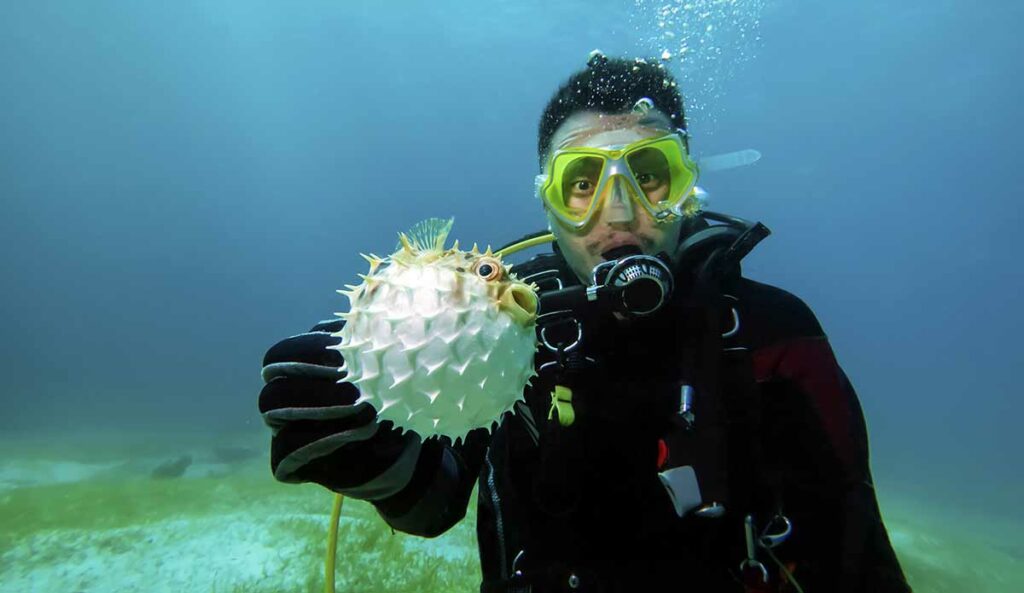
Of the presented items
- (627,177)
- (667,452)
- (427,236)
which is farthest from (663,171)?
(427,236)

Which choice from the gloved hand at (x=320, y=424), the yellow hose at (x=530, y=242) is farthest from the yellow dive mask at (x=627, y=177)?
the gloved hand at (x=320, y=424)

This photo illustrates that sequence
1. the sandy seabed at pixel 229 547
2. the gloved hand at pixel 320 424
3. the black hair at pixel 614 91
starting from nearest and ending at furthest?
1. the gloved hand at pixel 320 424
2. the black hair at pixel 614 91
3. the sandy seabed at pixel 229 547

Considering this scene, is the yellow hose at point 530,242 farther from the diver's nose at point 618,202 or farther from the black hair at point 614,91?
the black hair at point 614,91

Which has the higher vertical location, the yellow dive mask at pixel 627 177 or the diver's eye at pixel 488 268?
the yellow dive mask at pixel 627 177

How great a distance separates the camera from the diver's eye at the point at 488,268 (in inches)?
52.5

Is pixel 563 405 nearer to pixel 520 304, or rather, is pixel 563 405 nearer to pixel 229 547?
pixel 520 304

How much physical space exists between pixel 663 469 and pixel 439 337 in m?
1.56

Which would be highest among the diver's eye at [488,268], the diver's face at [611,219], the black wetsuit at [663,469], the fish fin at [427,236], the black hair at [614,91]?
the black hair at [614,91]

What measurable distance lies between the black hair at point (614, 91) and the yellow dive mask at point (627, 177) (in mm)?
368

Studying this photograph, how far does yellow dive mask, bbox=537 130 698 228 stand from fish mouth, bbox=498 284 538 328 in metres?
1.74

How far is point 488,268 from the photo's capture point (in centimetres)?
135

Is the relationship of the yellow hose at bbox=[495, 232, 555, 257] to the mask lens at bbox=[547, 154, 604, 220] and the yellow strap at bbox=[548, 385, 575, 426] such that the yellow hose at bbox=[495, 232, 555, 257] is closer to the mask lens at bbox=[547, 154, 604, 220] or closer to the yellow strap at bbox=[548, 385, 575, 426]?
the mask lens at bbox=[547, 154, 604, 220]

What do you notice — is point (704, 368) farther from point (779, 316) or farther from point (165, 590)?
point (165, 590)

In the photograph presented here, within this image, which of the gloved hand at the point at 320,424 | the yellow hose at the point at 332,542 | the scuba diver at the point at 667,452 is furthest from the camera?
the yellow hose at the point at 332,542
